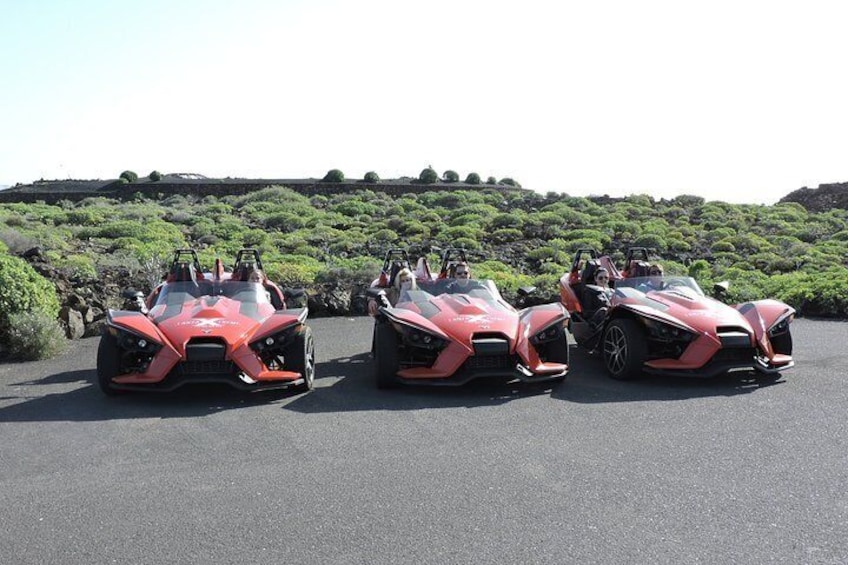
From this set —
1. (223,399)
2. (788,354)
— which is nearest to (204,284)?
(223,399)

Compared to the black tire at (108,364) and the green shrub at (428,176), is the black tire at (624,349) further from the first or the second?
the green shrub at (428,176)

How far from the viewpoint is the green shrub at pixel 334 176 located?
196ft

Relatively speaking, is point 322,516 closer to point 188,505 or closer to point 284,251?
point 188,505

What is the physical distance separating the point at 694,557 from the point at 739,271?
62.3 ft

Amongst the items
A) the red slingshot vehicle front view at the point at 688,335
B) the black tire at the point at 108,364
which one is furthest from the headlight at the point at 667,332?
the black tire at the point at 108,364

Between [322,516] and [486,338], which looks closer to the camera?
[322,516]

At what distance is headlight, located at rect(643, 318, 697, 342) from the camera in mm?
8906

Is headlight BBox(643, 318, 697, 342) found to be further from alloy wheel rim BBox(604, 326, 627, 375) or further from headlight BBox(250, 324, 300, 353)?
headlight BBox(250, 324, 300, 353)

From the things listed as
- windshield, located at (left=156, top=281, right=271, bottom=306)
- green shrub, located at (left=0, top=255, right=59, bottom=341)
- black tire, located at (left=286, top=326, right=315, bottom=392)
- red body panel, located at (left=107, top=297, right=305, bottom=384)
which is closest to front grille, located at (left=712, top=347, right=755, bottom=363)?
black tire, located at (left=286, top=326, right=315, bottom=392)

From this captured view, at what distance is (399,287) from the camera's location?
11.2m

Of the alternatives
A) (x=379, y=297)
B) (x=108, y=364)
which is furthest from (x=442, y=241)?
(x=108, y=364)

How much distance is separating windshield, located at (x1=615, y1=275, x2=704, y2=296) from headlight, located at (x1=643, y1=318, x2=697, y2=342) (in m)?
1.54

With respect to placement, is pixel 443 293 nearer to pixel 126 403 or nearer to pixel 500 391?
pixel 500 391

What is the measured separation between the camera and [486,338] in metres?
8.55
